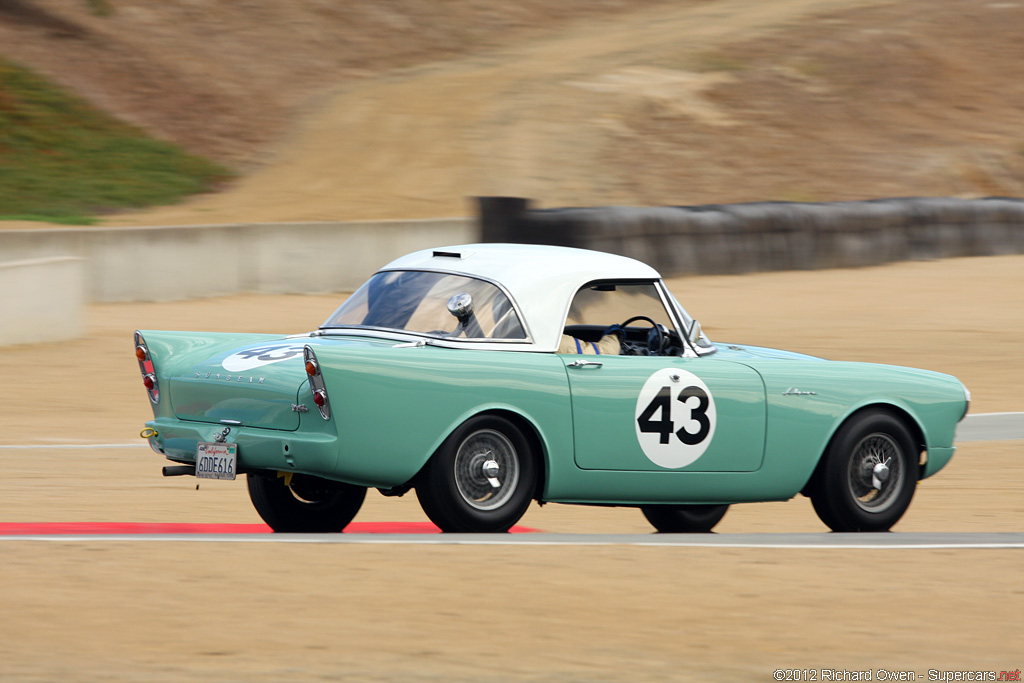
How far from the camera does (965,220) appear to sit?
2652cm

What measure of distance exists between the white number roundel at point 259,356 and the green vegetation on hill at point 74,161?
2247cm

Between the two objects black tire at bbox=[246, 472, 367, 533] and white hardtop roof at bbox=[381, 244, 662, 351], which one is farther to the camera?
black tire at bbox=[246, 472, 367, 533]

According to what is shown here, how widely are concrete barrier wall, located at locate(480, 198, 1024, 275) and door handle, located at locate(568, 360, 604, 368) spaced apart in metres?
12.8

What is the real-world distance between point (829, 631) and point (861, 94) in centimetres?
3439

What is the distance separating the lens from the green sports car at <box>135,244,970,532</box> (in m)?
6.95

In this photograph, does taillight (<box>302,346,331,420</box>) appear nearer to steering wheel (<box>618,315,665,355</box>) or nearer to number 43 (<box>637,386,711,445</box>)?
number 43 (<box>637,386,711,445</box>)

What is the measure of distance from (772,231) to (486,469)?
1805 centimetres

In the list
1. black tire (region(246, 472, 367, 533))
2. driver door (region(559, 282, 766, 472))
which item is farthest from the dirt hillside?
driver door (region(559, 282, 766, 472))

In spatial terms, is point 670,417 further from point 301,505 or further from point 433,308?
point 301,505

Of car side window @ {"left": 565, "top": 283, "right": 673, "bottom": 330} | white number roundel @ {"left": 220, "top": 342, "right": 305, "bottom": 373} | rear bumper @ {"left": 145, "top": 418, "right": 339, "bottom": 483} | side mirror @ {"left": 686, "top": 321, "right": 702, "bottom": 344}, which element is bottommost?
rear bumper @ {"left": 145, "top": 418, "right": 339, "bottom": 483}

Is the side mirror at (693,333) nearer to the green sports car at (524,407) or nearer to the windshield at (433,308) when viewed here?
the green sports car at (524,407)

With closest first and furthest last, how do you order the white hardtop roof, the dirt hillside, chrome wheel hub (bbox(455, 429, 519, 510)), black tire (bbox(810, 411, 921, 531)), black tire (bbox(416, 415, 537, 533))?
1. black tire (bbox(416, 415, 537, 533))
2. chrome wheel hub (bbox(455, 429, 519, 510))
3. the white hardtop roof
4. black tire (bbox(810, 411, 921, 531))
5. the dirt hillside

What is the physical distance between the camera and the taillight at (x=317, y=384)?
676 cm

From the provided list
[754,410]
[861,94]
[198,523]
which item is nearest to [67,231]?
[198,523]
